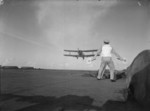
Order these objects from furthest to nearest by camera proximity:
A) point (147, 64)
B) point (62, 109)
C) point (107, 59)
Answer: point (107, 59), point (147, 64), point (62, 109)

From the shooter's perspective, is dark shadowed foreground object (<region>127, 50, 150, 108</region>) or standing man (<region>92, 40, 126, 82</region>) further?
standing man (<region>92, 40, 126, 82</region>)

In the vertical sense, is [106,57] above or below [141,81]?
above

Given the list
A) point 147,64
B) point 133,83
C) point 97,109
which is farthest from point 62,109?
point 147,64

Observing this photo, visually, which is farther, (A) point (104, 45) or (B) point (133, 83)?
(A) point (104, 45)

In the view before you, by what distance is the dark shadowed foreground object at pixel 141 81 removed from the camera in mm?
1973

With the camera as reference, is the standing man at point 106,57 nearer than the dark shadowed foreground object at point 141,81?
No

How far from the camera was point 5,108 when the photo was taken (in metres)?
1.79

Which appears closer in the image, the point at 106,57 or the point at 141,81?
the point at 141,81

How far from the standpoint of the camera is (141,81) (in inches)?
84.0

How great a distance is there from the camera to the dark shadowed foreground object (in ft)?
6.47

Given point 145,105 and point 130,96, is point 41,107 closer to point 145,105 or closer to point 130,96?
point 145,105

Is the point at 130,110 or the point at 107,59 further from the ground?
the point at 107,59

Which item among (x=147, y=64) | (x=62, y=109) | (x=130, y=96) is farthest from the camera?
(x=130, y=96)

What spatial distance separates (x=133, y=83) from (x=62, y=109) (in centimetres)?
122
